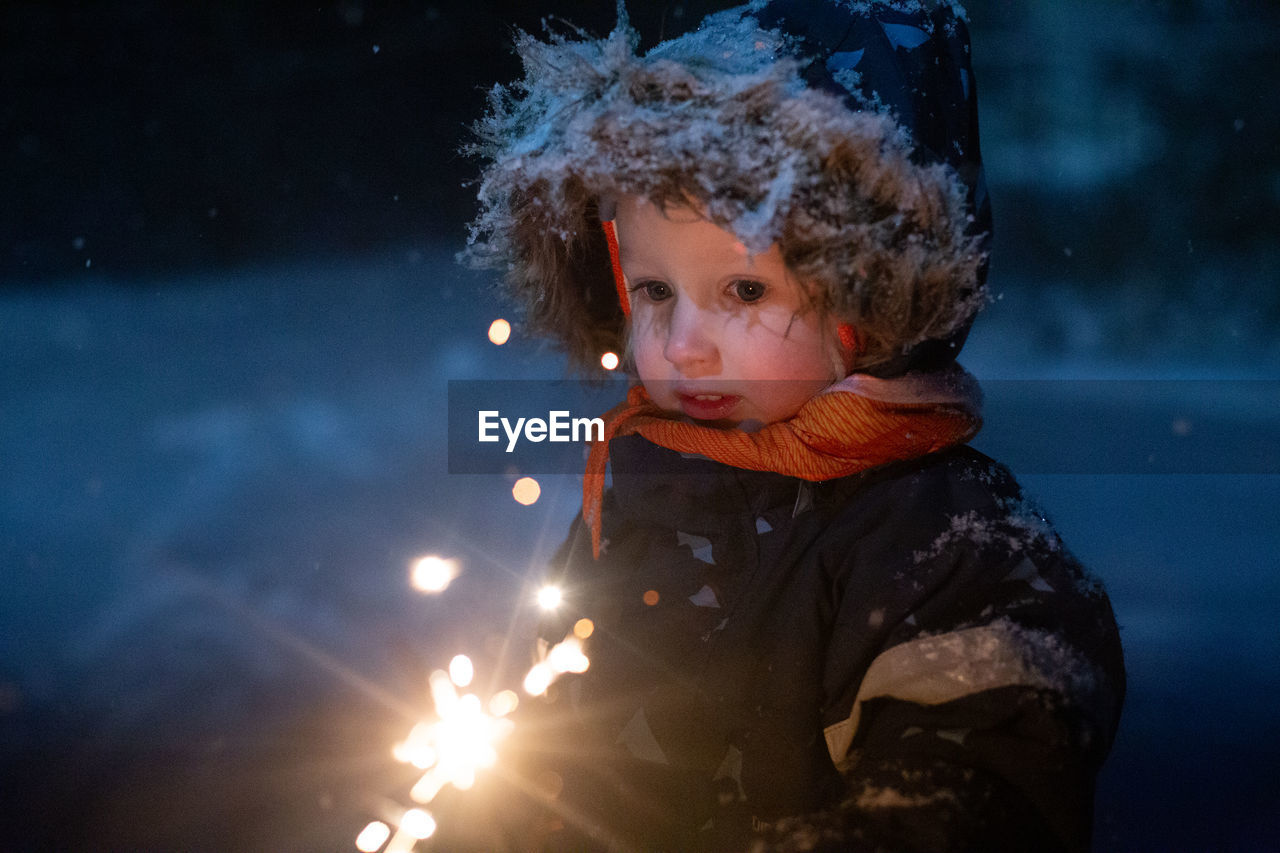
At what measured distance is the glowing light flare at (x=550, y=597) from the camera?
1095mm

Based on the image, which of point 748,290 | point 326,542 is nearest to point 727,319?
point 748,290

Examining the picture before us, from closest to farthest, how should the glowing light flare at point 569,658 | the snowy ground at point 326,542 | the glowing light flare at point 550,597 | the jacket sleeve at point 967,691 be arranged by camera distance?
the jacket sleeve at point 967,691, the glowing light flare at point 569,658, the glowing light flare at point 550,597, the snowy ground at point 326,542

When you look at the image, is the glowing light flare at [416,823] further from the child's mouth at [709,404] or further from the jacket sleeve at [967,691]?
the child's mouth at [709,404]

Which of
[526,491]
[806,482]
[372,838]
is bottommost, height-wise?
[372,838]

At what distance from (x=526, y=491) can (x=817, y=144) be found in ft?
5.45

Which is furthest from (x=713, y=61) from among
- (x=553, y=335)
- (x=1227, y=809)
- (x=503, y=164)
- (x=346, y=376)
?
(x=346, y=376)

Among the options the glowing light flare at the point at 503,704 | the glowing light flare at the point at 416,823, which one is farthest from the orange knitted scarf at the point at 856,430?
the glowing light flare at the point at 416,823

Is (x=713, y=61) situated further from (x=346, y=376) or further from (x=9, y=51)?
(x=9, y=51)

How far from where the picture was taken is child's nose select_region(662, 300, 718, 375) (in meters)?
0.88

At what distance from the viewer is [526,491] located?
2266mm

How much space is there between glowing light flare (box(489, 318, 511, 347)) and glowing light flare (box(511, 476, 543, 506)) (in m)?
0.41

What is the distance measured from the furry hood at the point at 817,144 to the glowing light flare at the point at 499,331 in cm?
132

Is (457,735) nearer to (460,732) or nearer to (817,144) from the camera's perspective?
(460,732)

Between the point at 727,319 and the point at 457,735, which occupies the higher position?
the point at 727,319
